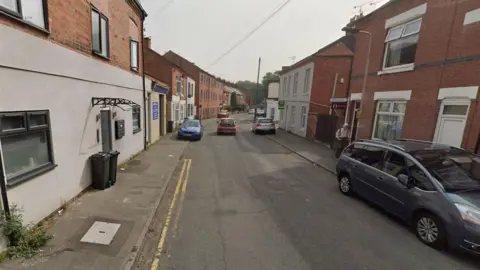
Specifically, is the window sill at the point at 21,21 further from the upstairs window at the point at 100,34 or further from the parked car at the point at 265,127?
the parked car at the point at 265,127

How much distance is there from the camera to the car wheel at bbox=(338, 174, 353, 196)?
6875 millimetres

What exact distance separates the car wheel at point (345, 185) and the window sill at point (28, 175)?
7.28 metres

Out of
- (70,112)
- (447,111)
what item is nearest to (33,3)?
(70,112)

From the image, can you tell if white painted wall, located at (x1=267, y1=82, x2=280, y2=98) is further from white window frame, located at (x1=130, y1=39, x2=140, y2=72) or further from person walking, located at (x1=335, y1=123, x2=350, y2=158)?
white window frame, located at (x1=130, y1=39, x2=140, y2=72)

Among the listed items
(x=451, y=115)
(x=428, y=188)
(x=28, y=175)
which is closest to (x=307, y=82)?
(x=451, y=115)

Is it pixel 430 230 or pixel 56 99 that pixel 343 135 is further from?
pixel 56 99

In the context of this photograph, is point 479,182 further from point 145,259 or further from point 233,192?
point 145,259

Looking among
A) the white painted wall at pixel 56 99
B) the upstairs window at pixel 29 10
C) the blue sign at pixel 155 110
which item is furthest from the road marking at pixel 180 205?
the blue sign at pixel 155 110

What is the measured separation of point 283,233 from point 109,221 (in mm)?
3515

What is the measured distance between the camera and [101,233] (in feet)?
14.4

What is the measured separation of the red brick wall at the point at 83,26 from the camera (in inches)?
186

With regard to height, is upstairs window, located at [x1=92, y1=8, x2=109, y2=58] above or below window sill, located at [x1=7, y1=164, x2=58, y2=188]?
above

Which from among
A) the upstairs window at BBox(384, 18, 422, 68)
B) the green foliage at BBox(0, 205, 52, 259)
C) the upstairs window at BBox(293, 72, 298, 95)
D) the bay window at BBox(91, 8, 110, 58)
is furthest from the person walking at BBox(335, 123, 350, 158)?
the upstairs window at BBox(293, 72, 298, 95)

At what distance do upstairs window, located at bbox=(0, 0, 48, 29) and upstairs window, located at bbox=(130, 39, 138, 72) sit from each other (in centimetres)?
566
